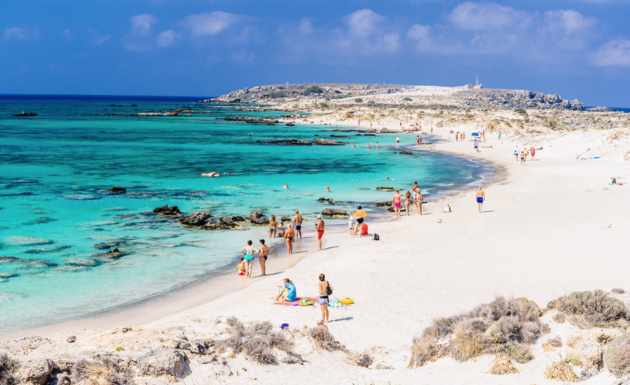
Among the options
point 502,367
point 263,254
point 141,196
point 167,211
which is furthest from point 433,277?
point 141,196

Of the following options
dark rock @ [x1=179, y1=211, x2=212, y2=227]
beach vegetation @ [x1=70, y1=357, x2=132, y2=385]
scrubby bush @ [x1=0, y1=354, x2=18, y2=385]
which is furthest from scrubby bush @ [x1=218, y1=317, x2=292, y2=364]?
dark rock @ [x1=179, y1=211, x2=212, y2=227]

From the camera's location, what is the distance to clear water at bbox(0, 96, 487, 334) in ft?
48.4

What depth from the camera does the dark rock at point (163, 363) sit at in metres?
7.82

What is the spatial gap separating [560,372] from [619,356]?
956mm

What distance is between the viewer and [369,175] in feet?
126

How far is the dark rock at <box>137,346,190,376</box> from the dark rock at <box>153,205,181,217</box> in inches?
638

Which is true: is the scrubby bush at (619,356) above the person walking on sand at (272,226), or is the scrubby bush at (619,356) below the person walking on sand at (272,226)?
above

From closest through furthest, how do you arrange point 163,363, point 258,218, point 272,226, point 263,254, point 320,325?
point 163,363, point 320,325, point 263,254, point 272,226, point 258,218

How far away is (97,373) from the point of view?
7.47 m

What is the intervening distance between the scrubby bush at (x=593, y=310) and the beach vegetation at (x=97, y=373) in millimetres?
7878

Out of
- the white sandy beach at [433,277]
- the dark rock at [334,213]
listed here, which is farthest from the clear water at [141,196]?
the white sandy beach at [433,277]

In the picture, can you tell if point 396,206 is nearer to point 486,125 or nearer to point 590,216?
point 590,216

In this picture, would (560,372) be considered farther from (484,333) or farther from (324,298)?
(324,298)

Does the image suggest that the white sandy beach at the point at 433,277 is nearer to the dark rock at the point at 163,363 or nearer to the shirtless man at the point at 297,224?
the dark rock at the point at 163,363
